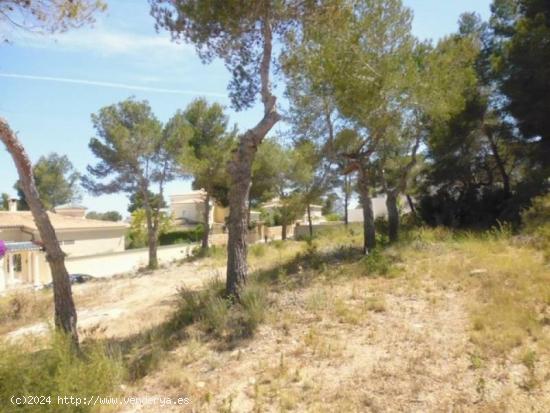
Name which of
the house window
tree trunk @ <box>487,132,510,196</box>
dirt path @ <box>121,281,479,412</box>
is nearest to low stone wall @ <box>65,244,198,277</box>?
the house window

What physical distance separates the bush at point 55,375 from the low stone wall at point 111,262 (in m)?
15.6

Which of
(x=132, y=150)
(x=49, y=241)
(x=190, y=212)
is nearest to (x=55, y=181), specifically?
(x=190, y=212)

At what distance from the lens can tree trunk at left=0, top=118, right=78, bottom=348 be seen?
5281 mm

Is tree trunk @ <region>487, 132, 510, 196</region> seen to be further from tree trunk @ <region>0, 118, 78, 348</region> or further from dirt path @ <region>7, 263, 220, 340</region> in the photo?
tree trunk @ <region>0, 118, 78, 348</region>

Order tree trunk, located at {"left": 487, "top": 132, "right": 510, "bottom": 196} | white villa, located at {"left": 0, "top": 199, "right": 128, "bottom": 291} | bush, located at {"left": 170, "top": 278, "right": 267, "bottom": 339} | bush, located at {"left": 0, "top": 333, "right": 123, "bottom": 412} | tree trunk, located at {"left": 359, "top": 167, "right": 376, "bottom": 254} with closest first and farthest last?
bush, located at {"left": 0, "top": 333, "right": 123, "bottom": 412} → bush, located at {"left": 170, "top": 278, "right": 267, "bottom": 339} → tree trunk, located at {"left": 359, "top": 167, "right": 376, "bottom": 254} → tree trunk, located at {"left": 487, "top": 132, "right": 510, "bottom": 196} → white villa, located at {"left": 0, "top": 199, "right": 128, "bottom": 291}

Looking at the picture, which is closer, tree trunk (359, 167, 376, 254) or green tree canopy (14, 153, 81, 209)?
tree trunk (359, 167, 376, 254)

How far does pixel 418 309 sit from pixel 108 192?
1755cm

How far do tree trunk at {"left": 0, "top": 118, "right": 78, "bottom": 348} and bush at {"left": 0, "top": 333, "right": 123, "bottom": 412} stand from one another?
907 millimetres

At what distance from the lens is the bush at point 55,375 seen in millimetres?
3596

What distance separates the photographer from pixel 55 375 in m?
3.79

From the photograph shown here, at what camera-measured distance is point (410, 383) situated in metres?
3.85

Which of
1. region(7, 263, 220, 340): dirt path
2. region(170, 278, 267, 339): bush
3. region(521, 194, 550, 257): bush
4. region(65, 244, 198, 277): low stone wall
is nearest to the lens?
region(170, 278, 267, 339): bush

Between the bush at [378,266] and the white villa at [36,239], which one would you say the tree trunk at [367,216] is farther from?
the white villa at [36,239]

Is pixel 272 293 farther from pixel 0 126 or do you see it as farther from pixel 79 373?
pixel 0 126
